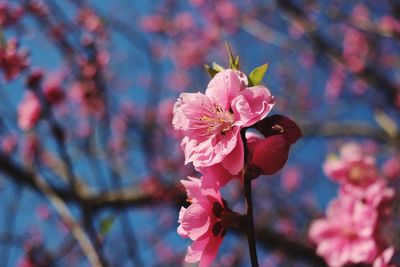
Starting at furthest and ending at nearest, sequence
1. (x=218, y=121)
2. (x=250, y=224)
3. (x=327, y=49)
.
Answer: (x=327, y=49) → (x=218, y=121) → (x=250, y=224)

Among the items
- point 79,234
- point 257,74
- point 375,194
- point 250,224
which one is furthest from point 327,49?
point 250,224

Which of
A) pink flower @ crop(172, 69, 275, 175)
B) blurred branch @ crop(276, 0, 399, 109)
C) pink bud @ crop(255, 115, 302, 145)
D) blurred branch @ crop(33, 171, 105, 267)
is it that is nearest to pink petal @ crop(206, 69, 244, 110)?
pink flower @ crop(172, 69, 275, 175)

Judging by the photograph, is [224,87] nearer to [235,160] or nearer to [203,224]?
[235,160]

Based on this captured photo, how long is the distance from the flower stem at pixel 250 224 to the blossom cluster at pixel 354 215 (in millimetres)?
680

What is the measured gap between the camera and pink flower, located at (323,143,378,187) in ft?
6.26

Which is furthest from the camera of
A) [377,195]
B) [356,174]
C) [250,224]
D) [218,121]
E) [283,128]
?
[356,174]

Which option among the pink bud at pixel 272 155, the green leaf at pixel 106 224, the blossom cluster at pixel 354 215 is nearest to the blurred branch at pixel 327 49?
the blossom cluster at pixel 354 215

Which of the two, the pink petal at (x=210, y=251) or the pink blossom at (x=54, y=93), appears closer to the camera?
the pink petal at (x=210, y=251)

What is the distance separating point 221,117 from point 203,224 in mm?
257

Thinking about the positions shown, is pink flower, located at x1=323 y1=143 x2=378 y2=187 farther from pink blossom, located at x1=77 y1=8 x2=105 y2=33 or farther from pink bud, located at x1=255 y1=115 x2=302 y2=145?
pink blossom, located at x1=77 y1=8 x2=105 y2=33

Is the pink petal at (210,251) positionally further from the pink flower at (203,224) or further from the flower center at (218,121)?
the flower center at (218,121)

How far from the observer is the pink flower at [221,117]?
3.17ft

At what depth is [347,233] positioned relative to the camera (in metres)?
1.76

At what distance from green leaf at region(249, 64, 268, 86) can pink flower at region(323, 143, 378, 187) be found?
39.7 inches
